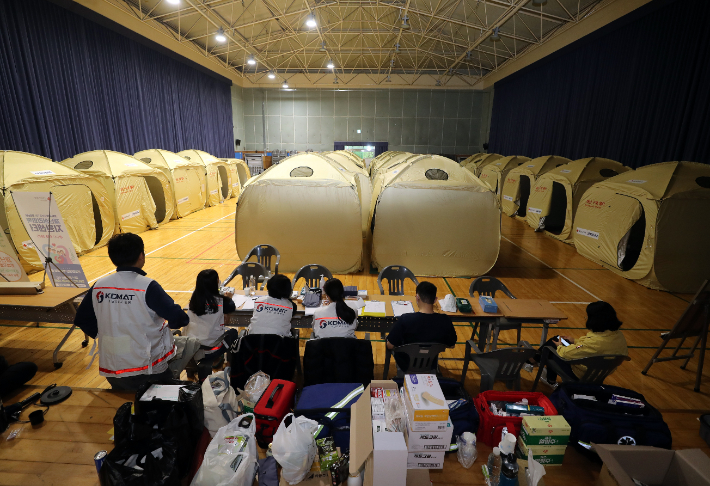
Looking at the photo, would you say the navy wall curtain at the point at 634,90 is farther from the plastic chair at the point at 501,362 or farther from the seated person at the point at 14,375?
the seated person at the point at 14,375

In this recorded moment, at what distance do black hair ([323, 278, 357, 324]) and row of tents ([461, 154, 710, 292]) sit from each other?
508cm

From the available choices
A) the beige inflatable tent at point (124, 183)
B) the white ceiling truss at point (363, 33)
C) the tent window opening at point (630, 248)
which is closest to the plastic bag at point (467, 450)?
the tent window opening at point (630, 248)

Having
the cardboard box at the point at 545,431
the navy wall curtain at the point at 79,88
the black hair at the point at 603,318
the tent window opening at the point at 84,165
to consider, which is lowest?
the cardboard box at the point at 545,431

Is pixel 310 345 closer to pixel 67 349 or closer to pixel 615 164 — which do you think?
pixel 67 349

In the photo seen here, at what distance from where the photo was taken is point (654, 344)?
5.04 meters

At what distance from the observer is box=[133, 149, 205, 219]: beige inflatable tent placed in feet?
37.5

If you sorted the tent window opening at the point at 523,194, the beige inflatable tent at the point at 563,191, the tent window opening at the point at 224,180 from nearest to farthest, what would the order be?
the beige inflatable tent at the point at 563,191 < the tent window opening at the point at 523,194 < the tent window opening at the point at 224,180

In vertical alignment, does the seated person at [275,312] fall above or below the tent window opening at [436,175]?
below

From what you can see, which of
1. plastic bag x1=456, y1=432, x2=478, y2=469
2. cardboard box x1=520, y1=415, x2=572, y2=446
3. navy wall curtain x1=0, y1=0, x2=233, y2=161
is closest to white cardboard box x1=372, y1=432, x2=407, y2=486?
plastic bag x1=456, y1=432, x2=478, y2=469

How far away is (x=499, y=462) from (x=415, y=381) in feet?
2.60

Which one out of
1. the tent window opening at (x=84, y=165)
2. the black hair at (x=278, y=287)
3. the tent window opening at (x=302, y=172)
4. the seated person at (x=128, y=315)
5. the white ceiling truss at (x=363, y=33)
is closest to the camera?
the seated person at (x=128, y=315)

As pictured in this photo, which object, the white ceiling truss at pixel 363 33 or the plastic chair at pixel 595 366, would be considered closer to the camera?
the plastic chair at pixel 595 366

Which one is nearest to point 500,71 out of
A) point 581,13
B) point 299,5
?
point 581,13

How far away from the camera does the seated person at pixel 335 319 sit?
335 cm
